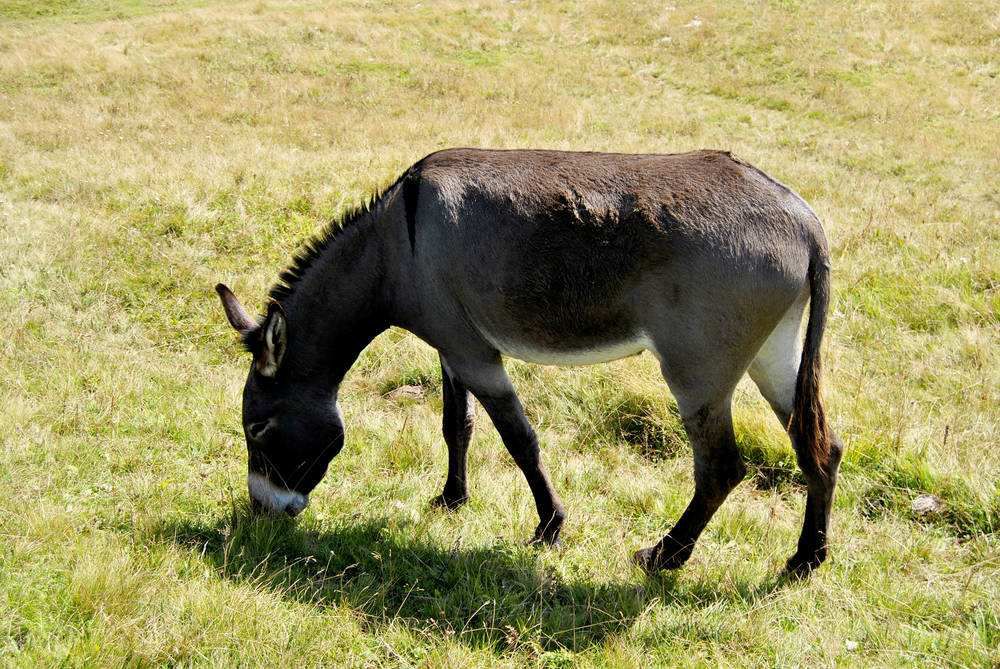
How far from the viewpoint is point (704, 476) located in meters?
4.05

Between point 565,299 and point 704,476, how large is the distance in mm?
1232

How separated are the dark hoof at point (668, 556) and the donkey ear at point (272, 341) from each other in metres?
2.39

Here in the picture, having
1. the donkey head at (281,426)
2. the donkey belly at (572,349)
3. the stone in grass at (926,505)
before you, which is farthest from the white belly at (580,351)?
the stone in grass at (926,505)

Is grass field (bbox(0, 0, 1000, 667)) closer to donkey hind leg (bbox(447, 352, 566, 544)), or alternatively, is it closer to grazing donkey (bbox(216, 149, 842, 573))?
donkey hind leg (bbox(447, 352, 566, 544))

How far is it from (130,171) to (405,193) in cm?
795

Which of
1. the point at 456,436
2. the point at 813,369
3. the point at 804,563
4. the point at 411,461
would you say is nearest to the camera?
the point at 813,369

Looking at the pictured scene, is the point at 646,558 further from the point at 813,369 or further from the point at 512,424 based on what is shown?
the point at 813,369

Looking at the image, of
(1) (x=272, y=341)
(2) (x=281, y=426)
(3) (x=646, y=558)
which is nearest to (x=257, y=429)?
(2) (x=281, y=426)

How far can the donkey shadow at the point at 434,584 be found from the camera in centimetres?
374

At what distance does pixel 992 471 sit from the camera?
4.71 meters

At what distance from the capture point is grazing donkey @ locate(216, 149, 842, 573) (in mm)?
3703

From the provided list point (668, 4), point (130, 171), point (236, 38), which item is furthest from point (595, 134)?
point (668, 4)

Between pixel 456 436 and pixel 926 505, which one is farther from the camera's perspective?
pixel 456 436

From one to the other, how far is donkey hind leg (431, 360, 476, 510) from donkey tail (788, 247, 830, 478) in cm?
198
